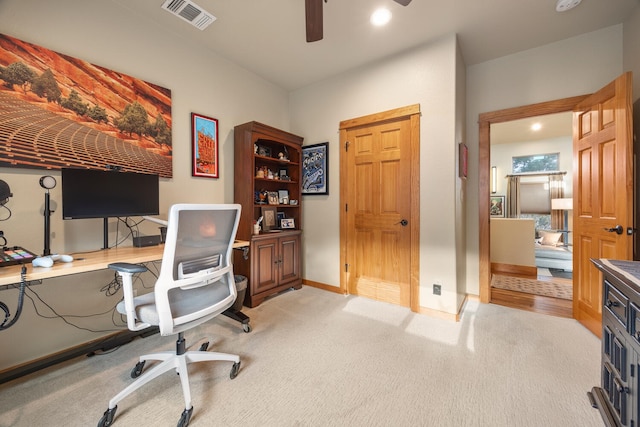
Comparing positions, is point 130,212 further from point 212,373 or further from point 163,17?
point 163,17

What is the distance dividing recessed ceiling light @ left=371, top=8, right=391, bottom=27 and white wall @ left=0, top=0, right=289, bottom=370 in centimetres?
173

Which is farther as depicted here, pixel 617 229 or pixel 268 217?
pixel 268 217

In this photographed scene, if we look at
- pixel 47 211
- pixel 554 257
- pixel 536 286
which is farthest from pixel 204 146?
pixel 554 257

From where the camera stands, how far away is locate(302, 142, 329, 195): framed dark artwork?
11.3 ft

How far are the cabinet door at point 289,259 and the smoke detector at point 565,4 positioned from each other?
133 inches

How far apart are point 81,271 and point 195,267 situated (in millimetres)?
602

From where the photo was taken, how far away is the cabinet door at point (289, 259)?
3.27 meters

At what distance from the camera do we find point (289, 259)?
133 inches

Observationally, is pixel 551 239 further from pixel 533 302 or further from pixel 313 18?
pixel 313 18

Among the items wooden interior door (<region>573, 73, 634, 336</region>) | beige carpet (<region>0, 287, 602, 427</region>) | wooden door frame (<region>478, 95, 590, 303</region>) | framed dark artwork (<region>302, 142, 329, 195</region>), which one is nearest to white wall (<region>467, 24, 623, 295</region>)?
wooden door frame (<region>478, 95, 590, 303</region>)

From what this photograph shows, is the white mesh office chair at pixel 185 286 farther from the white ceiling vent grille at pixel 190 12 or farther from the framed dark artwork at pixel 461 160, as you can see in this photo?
the framed dark artwork at pixel 461 160

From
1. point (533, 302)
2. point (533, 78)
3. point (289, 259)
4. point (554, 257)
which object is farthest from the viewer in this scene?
point (554, 257)

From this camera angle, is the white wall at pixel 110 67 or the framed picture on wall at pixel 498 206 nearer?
the white wall at pixel 110 67

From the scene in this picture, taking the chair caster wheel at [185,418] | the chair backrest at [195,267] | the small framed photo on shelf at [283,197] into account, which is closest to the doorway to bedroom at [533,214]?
the small framed photo on shelf at [283,197]
